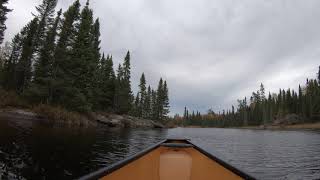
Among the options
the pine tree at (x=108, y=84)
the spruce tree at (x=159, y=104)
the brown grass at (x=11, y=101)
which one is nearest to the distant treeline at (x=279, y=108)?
the spruce tree at (x=159, y=104)

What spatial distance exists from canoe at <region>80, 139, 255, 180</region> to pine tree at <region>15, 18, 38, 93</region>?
4522 centimetres

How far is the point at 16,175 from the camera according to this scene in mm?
9641

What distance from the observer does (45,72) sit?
151ft

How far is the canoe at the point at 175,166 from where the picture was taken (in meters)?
6.66

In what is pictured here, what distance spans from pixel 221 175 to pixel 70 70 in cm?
4197

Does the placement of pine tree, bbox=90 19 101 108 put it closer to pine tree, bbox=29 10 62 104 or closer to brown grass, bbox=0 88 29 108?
pine tree, bbox=29 10 62 104

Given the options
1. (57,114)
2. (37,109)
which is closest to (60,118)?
(57,114)

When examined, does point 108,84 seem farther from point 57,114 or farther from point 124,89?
point 57,114

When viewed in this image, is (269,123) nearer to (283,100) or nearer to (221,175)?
(283,100)

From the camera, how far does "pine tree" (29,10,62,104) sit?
39794 mm

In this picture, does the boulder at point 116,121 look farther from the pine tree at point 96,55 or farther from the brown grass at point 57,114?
the brown grass at point 57,114

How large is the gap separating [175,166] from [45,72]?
4240cm

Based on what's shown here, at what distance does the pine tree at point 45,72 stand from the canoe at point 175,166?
33.8 meters

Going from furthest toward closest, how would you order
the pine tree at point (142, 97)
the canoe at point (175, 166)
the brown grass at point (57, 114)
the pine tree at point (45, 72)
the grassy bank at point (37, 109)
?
the pine tree at point (142, 97)
the pine tree at point (45, 72)
the brown grass at point (57, 114)
the grassy bank at point (37, 109)
the canoe at point (175, 166)
